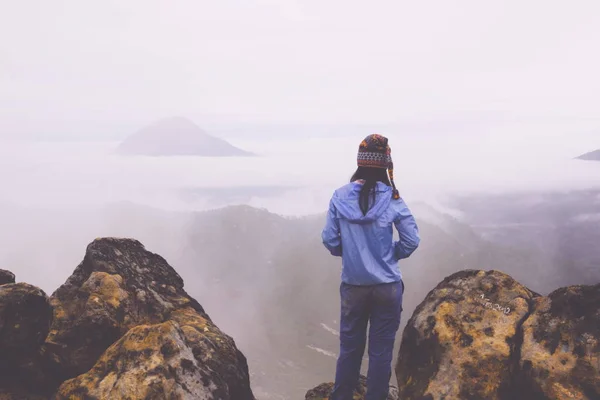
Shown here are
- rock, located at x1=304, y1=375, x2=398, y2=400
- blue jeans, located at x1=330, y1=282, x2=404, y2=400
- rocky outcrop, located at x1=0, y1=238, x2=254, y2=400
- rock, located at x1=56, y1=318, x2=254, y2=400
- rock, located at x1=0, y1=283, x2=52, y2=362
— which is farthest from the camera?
rock, located at x1=304, y1=375, x2=398, y2=400

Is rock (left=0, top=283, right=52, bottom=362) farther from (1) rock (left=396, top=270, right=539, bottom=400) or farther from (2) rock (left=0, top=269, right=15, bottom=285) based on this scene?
(1) rock (left=396, top=270, right=539, bottom=400)

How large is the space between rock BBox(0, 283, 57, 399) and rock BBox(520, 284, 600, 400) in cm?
1172

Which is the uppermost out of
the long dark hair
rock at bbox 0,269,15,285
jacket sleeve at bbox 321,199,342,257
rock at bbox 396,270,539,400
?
the long dark hair

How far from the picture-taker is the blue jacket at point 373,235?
11445 mm

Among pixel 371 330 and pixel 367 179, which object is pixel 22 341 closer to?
pixel 371 330

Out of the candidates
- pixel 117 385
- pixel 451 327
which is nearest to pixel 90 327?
pixel 117 385

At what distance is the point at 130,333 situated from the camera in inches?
465

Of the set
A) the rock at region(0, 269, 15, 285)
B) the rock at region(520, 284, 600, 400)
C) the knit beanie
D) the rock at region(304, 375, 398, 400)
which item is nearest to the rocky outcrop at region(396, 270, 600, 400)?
the rock at region(520, 284, 600, 400)

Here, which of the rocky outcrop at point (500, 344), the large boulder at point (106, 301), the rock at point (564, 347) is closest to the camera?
the rock at point (564, 347)

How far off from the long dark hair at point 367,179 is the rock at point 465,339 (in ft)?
13.0

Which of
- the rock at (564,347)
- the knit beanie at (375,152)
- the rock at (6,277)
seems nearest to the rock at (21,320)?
the rock at (6,277)

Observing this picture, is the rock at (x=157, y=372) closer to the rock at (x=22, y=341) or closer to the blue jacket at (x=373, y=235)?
the rock at (x=22, y=341)

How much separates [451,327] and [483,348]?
91cm

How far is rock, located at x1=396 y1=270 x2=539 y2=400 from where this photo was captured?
11.9m
